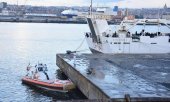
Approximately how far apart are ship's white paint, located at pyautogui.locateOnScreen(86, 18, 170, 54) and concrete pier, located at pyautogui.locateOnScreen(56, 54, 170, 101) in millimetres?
5752

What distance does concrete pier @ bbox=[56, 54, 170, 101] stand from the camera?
23.5 m

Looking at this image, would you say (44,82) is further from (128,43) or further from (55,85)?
(128,43)

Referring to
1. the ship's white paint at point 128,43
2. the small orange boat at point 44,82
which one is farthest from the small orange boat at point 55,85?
the ship's white paint at point 128,43

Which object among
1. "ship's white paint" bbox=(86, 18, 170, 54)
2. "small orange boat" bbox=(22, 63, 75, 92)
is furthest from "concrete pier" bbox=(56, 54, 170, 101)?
"ship's white paint" bbox=(86, 18, 170, 54)

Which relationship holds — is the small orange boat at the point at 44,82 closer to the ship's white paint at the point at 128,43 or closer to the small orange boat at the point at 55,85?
the small orange boat at the point at 55,85

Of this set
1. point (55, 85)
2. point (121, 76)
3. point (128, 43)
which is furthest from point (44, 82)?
point (128, 43)

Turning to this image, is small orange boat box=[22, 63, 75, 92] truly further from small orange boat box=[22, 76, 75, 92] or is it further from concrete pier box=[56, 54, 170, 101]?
concrete pier box=[56, 54, 170, 101]

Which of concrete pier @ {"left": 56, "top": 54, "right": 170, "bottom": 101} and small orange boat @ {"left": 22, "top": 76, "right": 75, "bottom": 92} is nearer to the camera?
concrete pier @ {"left": 56, "top": 54, "right": 170, "bottom": 101}

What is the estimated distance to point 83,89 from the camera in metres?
29.9

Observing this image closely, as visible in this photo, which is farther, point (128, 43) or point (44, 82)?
point (128, 43)

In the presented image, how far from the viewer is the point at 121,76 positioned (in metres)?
30.3

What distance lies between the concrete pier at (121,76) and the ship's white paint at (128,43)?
5752 mm

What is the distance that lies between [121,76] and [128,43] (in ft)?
67.8

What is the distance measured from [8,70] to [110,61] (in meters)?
13.5
